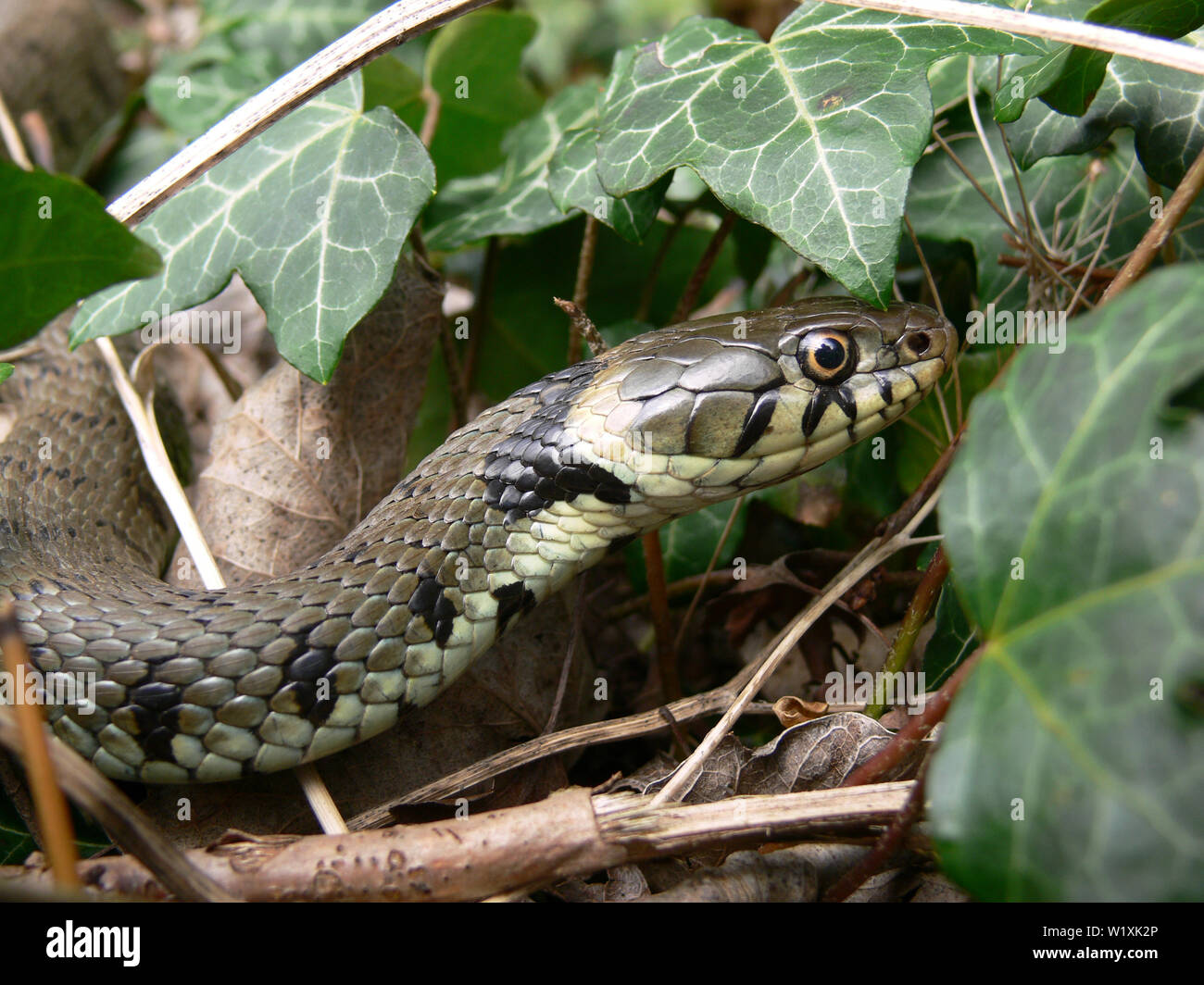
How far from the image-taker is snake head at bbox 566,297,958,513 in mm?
2615

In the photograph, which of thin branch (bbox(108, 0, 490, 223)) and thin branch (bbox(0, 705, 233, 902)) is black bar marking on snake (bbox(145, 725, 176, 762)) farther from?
thin branch (bbox(108, 0, 490, 223))

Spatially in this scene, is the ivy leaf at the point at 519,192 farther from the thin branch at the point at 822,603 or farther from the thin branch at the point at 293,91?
the thin branch at the point at 822,603

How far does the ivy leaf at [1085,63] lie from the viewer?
2.33 metres

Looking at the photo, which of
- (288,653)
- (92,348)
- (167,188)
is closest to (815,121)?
(167,188)

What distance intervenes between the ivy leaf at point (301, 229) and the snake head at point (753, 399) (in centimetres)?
81

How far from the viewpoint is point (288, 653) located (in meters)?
2.46

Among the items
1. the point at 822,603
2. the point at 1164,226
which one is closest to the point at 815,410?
the point at 822,603

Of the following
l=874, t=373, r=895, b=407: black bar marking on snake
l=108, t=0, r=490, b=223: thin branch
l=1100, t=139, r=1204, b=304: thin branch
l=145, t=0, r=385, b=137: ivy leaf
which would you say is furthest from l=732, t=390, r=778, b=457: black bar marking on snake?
l=145, t=0, r=385, b=137: ivy leaf

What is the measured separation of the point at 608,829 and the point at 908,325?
→ 1710 mm

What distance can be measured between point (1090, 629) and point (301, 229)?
255 cm

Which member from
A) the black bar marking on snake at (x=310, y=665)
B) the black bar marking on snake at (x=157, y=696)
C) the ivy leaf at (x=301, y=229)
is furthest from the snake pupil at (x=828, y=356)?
the black bar marking on snake at (x=157, y=696)

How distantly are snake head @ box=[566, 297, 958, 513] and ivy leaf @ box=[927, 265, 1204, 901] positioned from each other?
3.41 ft

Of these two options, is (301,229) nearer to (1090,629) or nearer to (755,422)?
(755,422)
